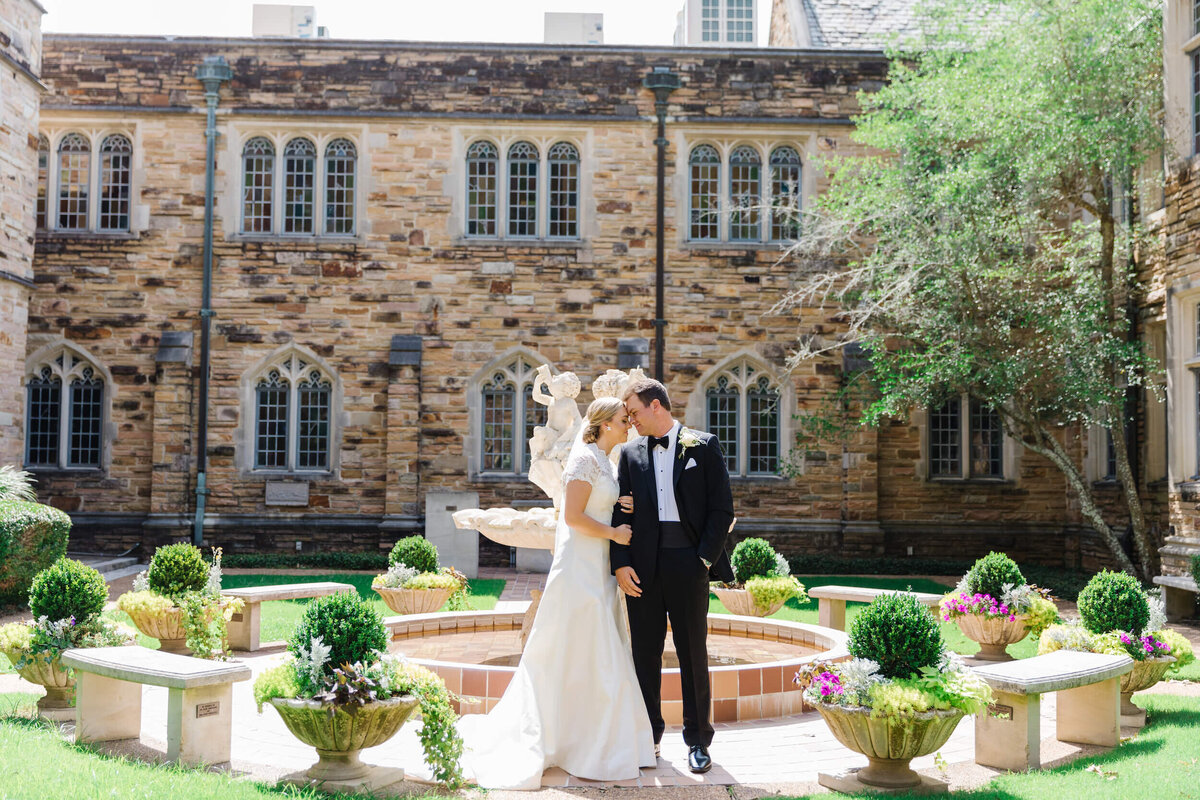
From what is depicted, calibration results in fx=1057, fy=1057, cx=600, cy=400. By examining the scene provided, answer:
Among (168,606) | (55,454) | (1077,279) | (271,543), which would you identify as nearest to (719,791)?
(168,606)

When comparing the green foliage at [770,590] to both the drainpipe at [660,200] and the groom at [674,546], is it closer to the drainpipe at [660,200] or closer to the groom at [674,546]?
the groom at [674,546]

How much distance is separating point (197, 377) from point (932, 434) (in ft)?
41.4

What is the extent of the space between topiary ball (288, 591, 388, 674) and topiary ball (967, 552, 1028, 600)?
6.25 meters

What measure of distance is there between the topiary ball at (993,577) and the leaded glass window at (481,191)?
11046mm

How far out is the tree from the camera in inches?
538

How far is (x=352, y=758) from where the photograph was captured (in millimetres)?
5371

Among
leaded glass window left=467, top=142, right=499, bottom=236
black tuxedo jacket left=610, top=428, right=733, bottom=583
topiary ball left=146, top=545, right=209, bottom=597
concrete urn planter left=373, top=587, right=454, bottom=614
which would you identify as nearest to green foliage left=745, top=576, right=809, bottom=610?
concrete urn planter left=373, top=587, right=454, bottom=614

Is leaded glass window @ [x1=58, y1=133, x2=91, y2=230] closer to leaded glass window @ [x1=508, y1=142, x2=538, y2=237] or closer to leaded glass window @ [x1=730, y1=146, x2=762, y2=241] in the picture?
leaded glass window @ [x1=508, y1=142, x2=538, y2=237]

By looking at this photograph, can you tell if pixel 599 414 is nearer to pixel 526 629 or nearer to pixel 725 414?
pixel 526 629

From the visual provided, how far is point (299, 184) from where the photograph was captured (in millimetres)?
18297

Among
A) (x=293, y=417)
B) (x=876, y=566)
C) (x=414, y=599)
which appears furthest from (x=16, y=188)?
(x=876, y=566)

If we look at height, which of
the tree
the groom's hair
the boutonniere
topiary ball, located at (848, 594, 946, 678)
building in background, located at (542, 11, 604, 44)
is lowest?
topiary ball, located at (848, 594, 946, 678)

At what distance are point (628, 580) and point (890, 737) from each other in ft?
5.07

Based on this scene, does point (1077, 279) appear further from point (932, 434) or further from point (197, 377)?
point (197, 377)
